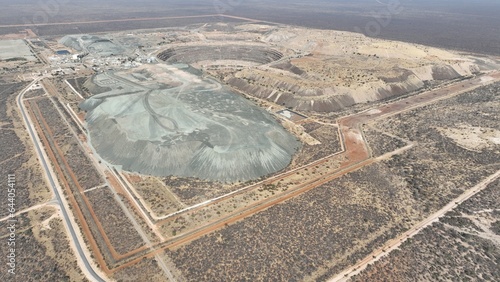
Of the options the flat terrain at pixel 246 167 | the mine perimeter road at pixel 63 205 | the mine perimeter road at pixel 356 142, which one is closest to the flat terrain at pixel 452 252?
the flat terrain at pixel 246 167

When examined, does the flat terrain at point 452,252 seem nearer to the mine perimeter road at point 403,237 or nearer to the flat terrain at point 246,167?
the flat terrain at point 246,167

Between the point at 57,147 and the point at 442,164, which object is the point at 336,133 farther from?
the point at 57,147

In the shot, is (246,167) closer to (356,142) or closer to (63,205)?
(356,142)

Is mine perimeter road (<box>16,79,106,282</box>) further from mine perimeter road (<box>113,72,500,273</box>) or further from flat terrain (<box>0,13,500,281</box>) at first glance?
mine perimeter road (<box>113,72,500,273</box>)

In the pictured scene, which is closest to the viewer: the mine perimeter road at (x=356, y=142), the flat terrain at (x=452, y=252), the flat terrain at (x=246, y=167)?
the flat terrain at (x=452, y=252)

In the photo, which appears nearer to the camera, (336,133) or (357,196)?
(357,196)

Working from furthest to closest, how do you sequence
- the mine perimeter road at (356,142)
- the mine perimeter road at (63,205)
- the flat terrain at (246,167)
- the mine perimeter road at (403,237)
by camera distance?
1. the mine perimeter road at (356,142)
2. the flat terrain at (246,167)
3. the mine perimeter road at (403,237)
4. the mine perimeter road at (63,205)

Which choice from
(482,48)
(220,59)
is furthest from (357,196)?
(482,48)

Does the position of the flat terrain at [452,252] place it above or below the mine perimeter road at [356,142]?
above
